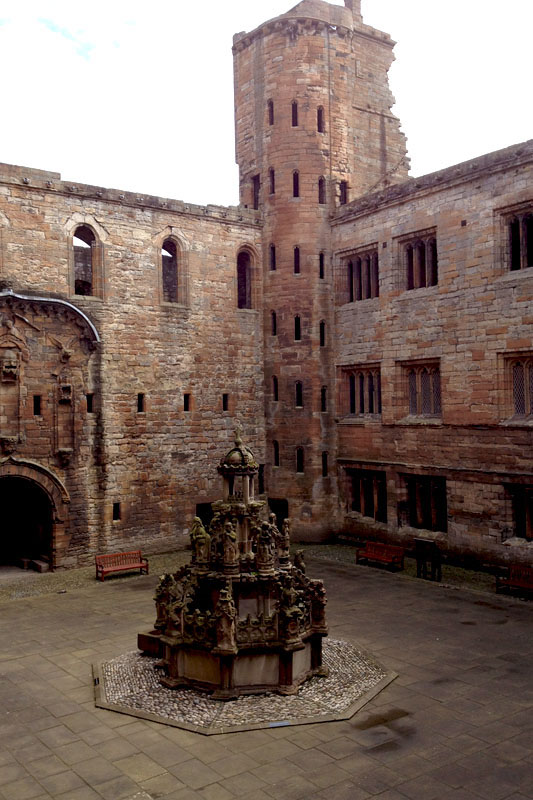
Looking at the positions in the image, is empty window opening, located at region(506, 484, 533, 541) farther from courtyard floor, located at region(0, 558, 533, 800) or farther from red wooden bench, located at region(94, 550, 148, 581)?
red wooden bench, located at region(94, 550, 148, 581)

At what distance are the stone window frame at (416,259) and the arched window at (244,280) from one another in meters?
5.26

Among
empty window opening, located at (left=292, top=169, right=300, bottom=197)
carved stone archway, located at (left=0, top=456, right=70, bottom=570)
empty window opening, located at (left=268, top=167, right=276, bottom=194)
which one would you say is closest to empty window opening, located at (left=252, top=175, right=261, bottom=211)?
empty window opening, located at (left=268, top=167, right=276, bottom=194)

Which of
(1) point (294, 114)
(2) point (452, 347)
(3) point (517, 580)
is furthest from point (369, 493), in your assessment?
(1) point (294, 114)

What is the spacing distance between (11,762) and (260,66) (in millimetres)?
22387

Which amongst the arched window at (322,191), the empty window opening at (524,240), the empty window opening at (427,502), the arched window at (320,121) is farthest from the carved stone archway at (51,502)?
the arched window at (320,121)

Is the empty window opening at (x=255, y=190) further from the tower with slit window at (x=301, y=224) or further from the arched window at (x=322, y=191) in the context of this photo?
the arched window at (x=322, y=191)

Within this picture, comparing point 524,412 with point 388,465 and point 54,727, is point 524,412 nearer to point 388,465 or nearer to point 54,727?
point 388,465

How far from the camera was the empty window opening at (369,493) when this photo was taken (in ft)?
72.5

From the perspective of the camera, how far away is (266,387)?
78.9ft

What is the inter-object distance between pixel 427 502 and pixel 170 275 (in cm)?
1077

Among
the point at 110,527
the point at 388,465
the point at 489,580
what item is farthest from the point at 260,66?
the point at 489,580

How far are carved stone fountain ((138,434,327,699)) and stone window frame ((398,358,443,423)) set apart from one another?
932cm

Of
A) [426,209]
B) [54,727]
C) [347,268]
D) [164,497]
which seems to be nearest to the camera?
[54,727]

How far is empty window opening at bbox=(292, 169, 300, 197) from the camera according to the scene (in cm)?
2364
